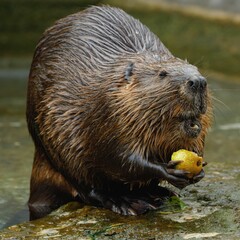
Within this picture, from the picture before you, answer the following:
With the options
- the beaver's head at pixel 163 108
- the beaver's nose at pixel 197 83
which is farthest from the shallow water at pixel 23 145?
the beaver's nose at pixel 197 83

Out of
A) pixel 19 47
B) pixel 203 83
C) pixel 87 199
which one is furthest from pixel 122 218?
pixel 19 47

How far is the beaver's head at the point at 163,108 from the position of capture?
405cm

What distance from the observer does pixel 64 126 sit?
4.63 meters

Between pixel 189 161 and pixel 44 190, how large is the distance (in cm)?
128

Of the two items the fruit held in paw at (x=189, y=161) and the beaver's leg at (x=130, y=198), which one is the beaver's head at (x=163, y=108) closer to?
the fruit held in paw at (x=189, y=161)

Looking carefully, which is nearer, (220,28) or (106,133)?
(106,133)

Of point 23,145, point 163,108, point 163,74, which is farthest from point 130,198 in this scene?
point 23,145

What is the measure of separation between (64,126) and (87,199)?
418 mm

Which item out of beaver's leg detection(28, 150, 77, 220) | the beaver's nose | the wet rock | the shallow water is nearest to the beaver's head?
the beaver's nose

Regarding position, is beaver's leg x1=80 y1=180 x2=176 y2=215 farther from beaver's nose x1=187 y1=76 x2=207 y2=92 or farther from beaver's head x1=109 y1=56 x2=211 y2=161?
beaver's nose x1=187 y1=76 x2=207 y2=92

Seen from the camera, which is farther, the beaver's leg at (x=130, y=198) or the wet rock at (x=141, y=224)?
the beaver's leg at (x=130, y=198)

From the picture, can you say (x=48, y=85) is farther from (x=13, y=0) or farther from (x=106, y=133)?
(x=13, y=0)

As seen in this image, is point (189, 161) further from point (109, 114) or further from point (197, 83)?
point (109, 114)

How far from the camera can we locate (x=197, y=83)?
3.97 metres
